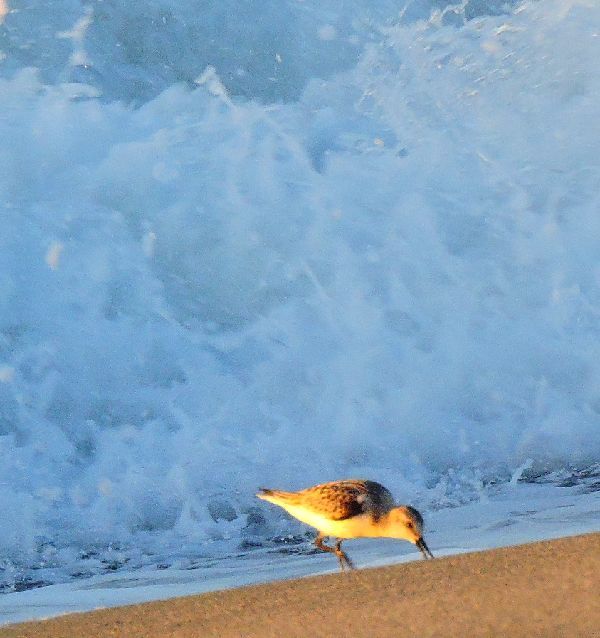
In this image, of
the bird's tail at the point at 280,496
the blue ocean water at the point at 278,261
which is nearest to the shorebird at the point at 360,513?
the bird's tail at the point at 280,496

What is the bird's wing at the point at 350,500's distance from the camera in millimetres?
4336

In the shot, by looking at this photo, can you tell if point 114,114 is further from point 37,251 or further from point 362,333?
point 362,333

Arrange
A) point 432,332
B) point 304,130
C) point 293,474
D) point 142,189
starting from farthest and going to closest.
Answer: point 304,130 → point 142,189 → point 432,332 → point 293,474

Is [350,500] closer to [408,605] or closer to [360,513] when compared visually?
[360,513]

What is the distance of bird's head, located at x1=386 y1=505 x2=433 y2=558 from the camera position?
423 centimetres

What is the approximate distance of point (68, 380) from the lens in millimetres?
7570

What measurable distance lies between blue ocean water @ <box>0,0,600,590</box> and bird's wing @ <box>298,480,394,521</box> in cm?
140

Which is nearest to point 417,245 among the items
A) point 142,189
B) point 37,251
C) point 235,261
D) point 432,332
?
point 432,332

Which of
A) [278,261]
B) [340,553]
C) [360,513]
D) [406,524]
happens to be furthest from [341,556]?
[278,261]

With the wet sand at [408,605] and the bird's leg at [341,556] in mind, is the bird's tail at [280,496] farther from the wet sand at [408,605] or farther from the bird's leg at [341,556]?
the wet sand at [408,605]

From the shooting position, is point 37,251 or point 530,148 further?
point 530,148

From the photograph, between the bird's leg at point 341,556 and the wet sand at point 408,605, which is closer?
the wet sand at point 408,605

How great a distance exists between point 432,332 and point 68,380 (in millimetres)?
2518

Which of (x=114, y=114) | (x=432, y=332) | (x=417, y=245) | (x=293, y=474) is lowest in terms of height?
(x=293, y=474)
